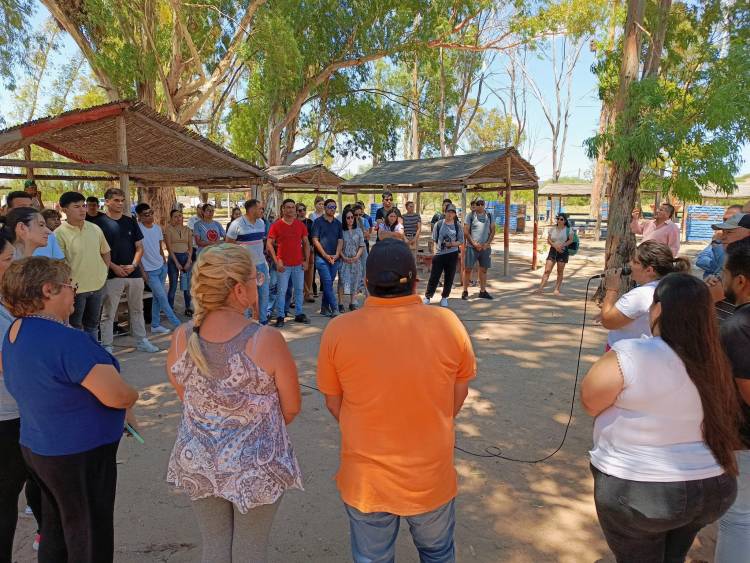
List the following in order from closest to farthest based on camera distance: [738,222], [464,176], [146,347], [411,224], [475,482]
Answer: [475,482], [738,222], [146,347], [411,224], [464,176]

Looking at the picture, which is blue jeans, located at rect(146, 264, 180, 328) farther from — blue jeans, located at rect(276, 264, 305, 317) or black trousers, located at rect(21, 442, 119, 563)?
black trousers, located at rect(21, 442, 119, 563)

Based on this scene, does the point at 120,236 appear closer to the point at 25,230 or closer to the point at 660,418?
the point at 25,230

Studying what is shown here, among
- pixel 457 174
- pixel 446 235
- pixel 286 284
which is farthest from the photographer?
pixel 457 174

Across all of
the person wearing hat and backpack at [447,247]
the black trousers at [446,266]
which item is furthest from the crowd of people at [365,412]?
the black trousers at [446,266]

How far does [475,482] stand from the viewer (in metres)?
3.36

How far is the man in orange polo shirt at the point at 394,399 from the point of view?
65.0 inches

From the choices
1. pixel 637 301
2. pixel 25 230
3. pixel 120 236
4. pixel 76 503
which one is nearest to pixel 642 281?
pixel 637 301

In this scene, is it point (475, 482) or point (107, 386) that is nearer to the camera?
point (107, 386)

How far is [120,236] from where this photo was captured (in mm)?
5824

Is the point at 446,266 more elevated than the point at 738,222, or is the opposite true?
the point at 738,222

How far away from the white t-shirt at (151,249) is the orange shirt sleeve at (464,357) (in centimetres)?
589

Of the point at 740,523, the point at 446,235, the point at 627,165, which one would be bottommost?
the point at 740,523

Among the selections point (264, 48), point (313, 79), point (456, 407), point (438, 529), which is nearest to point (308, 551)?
point (438, 529)

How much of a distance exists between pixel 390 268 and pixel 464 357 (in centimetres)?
41
